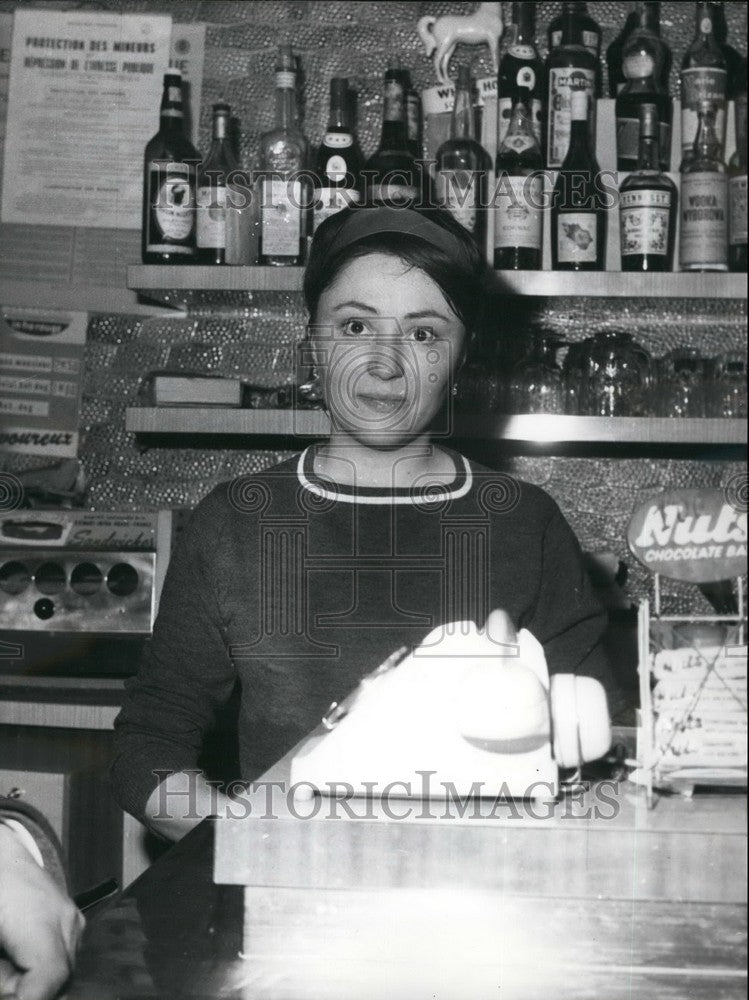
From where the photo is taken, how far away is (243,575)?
1.17 m

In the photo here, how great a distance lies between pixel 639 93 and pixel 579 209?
0.29m

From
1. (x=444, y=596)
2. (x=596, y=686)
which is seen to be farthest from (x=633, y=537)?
(x=444, y=596)

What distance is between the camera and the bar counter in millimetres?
505

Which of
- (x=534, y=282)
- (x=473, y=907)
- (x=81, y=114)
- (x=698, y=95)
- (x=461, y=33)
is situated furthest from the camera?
(x=81, y=114)

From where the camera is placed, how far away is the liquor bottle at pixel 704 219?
5.37ft

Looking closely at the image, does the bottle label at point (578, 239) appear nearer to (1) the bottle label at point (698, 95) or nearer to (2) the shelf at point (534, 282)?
(2) the shelf at point (534, 282)

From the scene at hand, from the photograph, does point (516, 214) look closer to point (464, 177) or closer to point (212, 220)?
point (464, 177)

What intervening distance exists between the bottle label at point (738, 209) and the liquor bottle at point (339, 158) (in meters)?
0.56

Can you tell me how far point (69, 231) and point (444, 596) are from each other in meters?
1.23

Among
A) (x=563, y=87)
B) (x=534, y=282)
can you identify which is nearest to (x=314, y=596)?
(x=534, y=282)

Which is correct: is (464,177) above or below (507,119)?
below

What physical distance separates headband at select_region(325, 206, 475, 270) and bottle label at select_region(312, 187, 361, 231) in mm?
535

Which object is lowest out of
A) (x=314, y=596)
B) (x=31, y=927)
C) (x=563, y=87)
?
(x=31, y=927)

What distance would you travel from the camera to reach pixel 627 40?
6.20 ft
